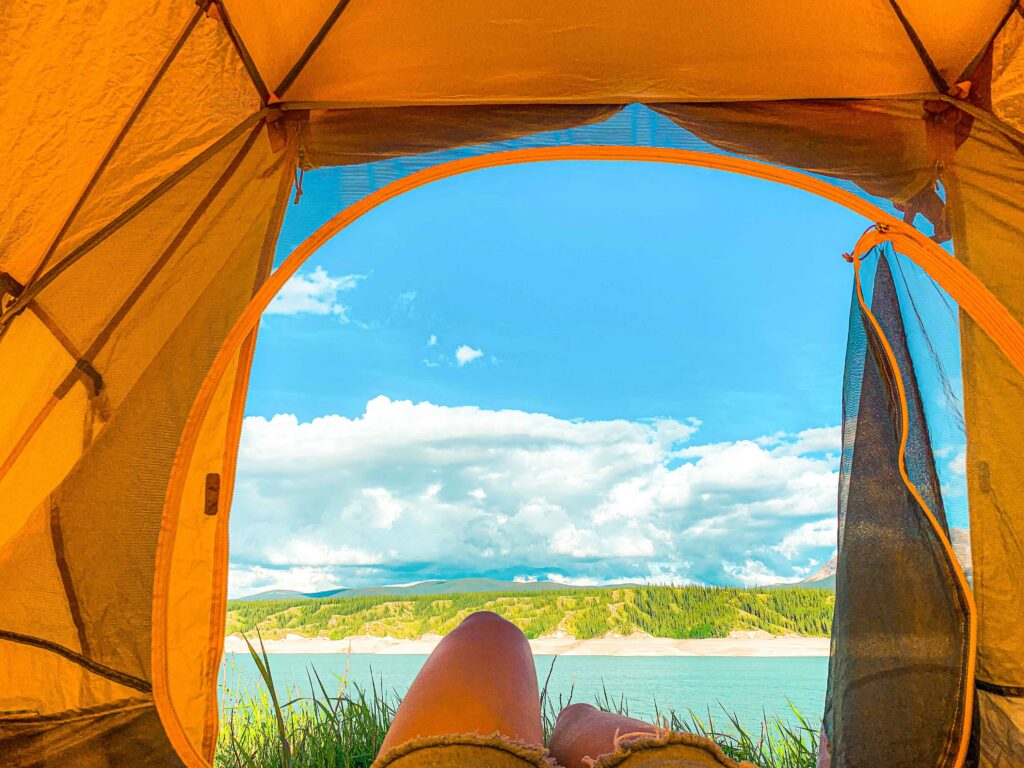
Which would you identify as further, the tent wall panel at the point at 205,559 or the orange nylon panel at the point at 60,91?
the tent wall panel at the point at 205,559

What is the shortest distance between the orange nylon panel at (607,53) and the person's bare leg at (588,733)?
111cm

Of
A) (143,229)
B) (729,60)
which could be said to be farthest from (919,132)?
(143,229)

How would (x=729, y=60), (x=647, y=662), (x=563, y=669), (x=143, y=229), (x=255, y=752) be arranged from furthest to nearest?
(x=647, y=662)
(x=563, y=669)
(x=255, y=752)
(x=729, y=60)
(x=143, y=229)

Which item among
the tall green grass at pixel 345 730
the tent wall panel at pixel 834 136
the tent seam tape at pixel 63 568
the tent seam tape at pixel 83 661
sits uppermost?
the tent wall panel at pixel 834 136

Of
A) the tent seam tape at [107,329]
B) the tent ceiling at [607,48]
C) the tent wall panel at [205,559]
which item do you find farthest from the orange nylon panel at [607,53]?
the tent wall panel at [205,559]

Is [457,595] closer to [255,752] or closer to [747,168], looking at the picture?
[255,752]

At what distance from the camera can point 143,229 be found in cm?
133

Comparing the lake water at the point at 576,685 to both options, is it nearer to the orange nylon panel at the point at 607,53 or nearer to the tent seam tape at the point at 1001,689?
the tent seam tape at the point at 1001,689

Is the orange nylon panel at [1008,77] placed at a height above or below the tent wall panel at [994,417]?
above

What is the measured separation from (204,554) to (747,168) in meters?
1.24

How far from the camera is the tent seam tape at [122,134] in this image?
124 cm

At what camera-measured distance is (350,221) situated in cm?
152

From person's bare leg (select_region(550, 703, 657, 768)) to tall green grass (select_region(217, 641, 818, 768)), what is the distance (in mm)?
1158

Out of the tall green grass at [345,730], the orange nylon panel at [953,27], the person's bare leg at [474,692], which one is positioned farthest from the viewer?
the tall green grass at [345,730]
